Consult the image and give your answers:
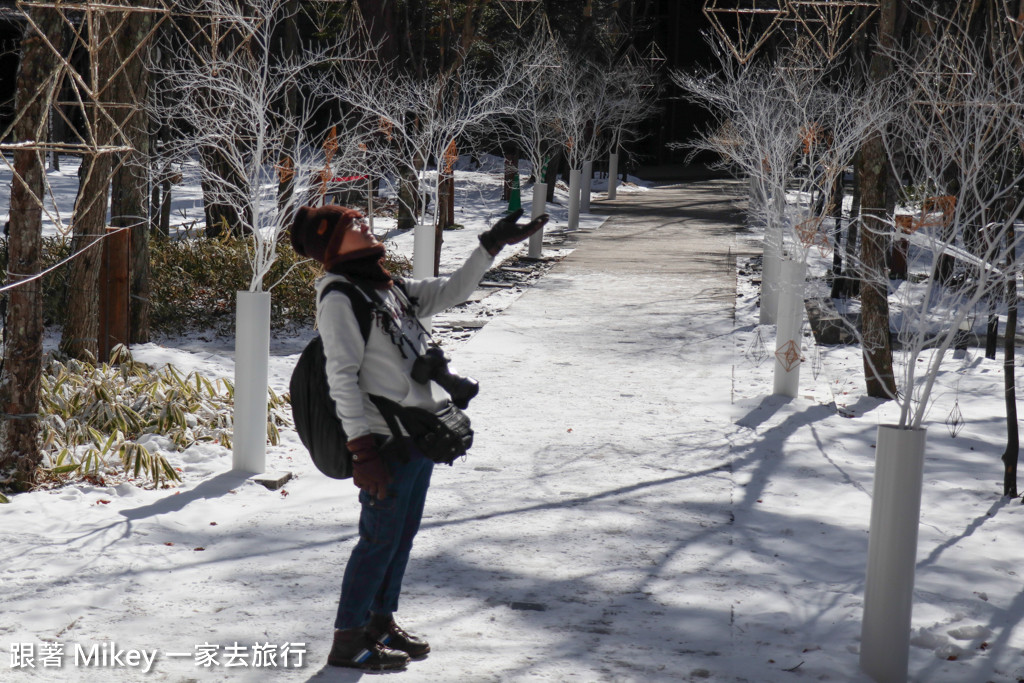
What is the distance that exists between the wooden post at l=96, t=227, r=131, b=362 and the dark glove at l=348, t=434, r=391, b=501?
6042 mm

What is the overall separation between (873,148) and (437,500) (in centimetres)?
526

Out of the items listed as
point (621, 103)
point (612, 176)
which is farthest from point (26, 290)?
point (612, 176)

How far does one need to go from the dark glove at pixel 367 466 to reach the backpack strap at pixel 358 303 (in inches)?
13.6

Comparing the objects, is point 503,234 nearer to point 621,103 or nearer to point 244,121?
point 244,121

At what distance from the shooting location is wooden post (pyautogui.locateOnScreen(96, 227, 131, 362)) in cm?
→ 856

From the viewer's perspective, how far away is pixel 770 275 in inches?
434

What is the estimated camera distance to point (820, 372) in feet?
32.0

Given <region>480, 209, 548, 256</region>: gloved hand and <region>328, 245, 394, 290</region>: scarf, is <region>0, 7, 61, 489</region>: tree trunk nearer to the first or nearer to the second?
<region>328, 245, 394, 290</region>: scarf

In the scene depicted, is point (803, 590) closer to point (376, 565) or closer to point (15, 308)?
point (376, 565)

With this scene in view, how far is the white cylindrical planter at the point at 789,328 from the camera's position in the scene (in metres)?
7.92

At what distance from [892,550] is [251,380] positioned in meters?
3.59

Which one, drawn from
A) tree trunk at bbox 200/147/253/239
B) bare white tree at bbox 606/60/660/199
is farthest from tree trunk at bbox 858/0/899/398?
bare white tree at bbox 606/60/660/199

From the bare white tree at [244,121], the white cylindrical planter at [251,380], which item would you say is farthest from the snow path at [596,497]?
the bare white tree at [244,121]

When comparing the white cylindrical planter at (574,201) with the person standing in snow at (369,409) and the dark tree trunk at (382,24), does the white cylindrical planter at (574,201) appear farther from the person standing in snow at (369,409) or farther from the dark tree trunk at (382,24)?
the person standing in snow at (369,409)
